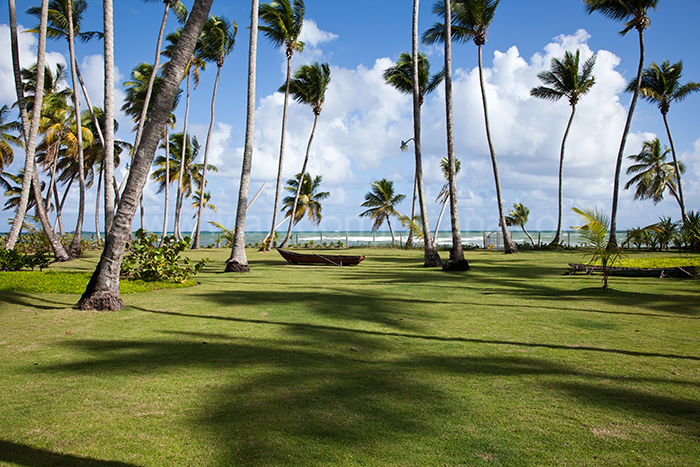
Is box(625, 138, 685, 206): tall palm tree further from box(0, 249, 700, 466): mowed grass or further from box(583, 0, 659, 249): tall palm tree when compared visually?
box(0, 249, 700, 466): mowed grass

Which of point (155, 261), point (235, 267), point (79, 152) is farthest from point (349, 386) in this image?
point (79, 152)

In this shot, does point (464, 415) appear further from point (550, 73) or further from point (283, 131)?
point (550, 73)

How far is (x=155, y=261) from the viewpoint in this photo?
35.8ft

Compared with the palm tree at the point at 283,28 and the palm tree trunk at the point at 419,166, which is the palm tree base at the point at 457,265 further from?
the palm tree at the point at 283,28

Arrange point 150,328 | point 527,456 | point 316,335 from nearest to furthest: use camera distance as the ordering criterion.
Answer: point 527,456 < point 316,335 < point 150,328

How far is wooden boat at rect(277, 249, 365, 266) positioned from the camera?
17.7 metres

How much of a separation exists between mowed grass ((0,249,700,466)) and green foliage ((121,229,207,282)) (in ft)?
11.4

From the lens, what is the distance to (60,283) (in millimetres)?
9750

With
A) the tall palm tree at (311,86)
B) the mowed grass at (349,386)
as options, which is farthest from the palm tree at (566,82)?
the mowed grass at (349,386)

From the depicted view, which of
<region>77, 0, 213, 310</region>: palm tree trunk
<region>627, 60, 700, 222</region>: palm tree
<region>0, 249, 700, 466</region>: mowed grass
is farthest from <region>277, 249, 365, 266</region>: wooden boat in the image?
<region>627, 60, 700, 222</region>: palm tree

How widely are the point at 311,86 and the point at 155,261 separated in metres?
22.5

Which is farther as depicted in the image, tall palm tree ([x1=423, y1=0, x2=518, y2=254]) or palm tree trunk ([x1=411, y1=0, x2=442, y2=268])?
tall palm tree ([x1=423, y1=0, x2=518, y2=254])

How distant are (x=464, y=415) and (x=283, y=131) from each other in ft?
87.1

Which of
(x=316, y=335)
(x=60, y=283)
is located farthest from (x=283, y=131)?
(x=316, y=335)
